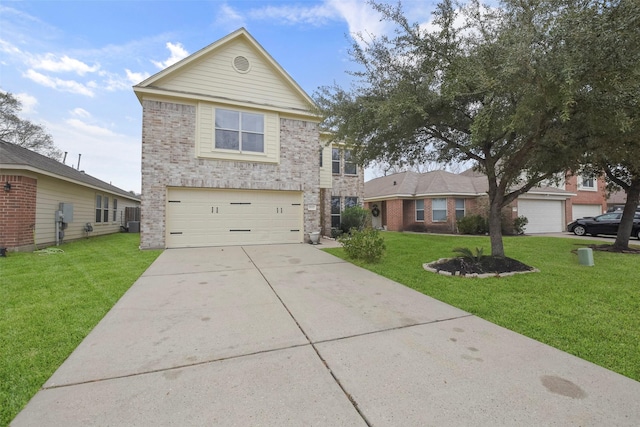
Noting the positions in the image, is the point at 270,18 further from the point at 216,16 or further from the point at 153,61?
the point at 153,61

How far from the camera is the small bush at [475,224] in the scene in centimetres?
1662

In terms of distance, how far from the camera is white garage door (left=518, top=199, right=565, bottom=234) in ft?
59.0

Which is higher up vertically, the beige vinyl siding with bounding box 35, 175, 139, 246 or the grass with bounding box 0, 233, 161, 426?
the beige vinyl siding with bounding box 35, 175, 139, 246

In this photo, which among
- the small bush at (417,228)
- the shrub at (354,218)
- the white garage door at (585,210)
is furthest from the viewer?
the white garage door at (585,210)

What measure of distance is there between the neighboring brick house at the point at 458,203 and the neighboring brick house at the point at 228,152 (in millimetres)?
10117


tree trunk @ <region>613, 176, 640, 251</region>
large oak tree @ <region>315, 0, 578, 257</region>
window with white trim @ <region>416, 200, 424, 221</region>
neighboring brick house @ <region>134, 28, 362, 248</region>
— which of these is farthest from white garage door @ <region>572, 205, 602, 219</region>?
neighboring brick house @ <region>134, 28, 362, 248</region>

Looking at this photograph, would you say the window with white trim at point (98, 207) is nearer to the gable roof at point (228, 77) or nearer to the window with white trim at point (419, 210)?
the gable roof at point (228, 77)

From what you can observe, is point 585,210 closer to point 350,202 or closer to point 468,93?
point 350,202

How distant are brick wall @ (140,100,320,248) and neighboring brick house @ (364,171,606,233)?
11.1m

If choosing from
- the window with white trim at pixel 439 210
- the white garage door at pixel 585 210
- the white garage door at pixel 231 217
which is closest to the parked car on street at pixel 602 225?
the white garage door at pixel 585 210

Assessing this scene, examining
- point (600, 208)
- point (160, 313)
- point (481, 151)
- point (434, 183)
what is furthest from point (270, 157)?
point (600, 208)

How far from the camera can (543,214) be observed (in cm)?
1848

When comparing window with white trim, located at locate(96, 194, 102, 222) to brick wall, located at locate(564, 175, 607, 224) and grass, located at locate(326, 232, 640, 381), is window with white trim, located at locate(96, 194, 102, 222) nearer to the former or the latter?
grass, located at locate(326, 232, 640, 381)

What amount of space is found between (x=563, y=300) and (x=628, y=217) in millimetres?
9668
